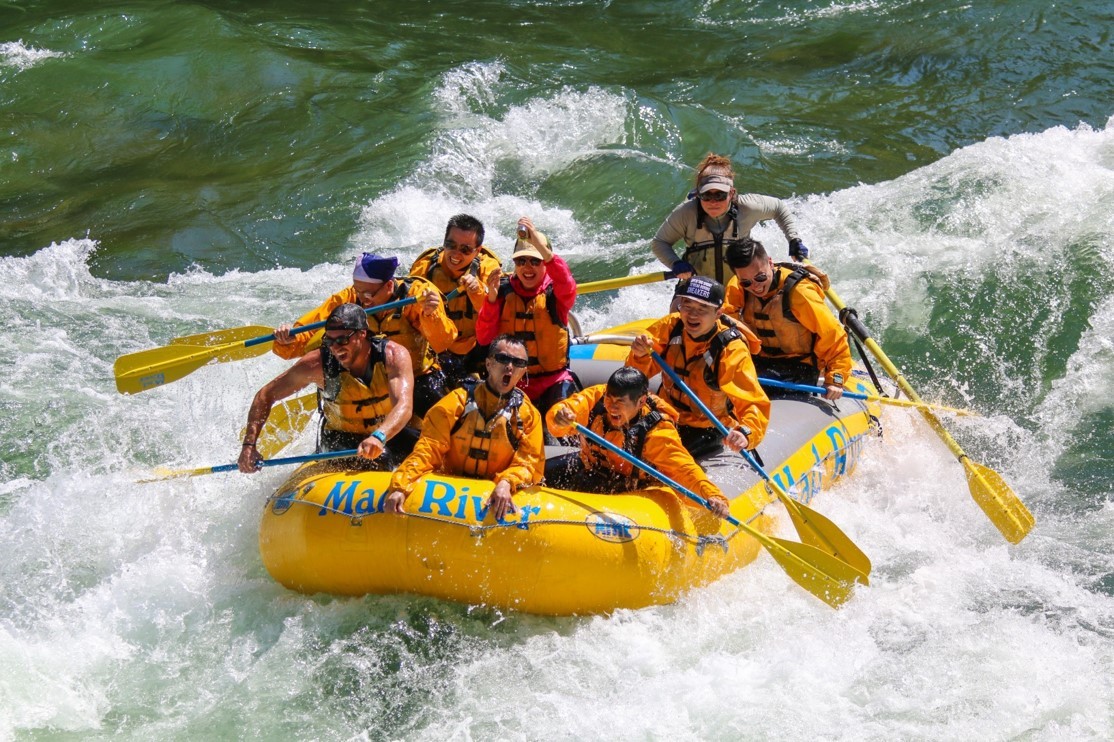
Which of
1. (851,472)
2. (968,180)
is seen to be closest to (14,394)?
(851,472)

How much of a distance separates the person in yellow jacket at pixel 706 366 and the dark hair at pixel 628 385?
0.40 meters

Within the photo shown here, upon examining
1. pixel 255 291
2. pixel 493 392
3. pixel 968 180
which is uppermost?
pixel 493 392

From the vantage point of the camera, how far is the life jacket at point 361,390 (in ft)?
18.7

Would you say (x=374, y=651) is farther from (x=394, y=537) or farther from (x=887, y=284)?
(x=887, y=284)

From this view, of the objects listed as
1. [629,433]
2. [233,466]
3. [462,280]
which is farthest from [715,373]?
[233,466]

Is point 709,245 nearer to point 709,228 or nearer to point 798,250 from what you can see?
point 709,228

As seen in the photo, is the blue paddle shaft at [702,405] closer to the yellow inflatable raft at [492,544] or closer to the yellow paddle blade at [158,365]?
the yellow inflatable raft at [492,544]

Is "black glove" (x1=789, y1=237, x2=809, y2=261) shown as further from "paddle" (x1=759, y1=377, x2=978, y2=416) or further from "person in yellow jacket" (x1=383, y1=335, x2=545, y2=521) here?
"person in yellow jacket" (x1=383, y1=335, x2=545, y2=521)

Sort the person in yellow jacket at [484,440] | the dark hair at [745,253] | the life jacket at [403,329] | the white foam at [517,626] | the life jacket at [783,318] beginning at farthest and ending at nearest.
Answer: the life jacket at [783,318]
the dark hair at [745,253]
the life jacket at [403,329]
the person in yellow jacket at [484,440]
the white foam at [517,626]

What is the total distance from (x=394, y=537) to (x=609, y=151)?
279 inches

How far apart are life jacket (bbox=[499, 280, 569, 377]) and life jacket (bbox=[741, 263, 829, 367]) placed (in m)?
1.17

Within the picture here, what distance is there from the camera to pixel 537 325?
607 centimetres

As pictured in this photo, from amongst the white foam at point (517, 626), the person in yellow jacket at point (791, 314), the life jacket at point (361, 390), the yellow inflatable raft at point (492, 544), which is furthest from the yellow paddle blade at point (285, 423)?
the person in yellow jacket at point (791, 314)

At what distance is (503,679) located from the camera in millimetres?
5441
